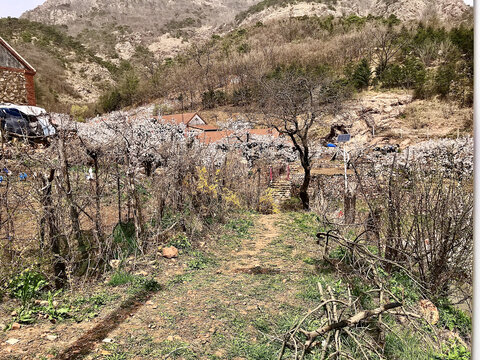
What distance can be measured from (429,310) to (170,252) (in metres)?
2.85

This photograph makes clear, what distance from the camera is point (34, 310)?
253 centimetres

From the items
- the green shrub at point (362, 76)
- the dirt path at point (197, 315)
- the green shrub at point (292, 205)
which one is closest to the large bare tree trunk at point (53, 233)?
the dirt path at point (197, 315)

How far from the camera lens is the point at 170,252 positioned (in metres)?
3.97

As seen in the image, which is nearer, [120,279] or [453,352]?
[453,352]

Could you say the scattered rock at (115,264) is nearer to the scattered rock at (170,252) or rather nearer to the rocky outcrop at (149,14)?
the scattered rock at (170,252)

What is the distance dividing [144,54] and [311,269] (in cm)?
5495

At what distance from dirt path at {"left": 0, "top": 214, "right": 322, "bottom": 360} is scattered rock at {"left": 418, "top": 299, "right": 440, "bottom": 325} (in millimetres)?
1079

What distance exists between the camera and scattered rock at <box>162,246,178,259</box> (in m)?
3.94

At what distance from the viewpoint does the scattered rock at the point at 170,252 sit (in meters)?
3.94

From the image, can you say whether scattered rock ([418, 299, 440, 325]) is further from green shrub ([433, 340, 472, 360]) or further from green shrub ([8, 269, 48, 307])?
green shrub ([8, 269, 48, 307])

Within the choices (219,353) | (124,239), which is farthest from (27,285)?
(219,353)

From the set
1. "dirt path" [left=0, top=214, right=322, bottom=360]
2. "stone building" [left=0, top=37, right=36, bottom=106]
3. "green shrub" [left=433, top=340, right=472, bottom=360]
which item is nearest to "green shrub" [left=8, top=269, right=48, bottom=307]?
"dirt path" [left=0, top=214, right=322, bottom=360]

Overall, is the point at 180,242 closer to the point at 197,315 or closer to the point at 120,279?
the point at 120,279

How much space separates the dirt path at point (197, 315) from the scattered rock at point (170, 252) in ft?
0.31
